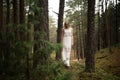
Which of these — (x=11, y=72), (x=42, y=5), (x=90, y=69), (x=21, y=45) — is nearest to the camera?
(x=21, y=45)

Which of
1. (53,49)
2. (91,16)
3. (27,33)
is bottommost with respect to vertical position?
(53,49)

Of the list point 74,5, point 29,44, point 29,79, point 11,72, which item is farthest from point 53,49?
point 74,5

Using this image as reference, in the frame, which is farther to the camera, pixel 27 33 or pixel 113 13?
pixel 113 13

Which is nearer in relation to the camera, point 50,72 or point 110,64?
point 50,72

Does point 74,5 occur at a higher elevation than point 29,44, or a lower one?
higher

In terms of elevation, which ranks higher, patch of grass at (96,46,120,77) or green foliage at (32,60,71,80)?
green foliage at (32,60,71,80)

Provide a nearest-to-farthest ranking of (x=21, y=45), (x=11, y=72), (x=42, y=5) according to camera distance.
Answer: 1. (x=21, y=45)
2. (x=11, y=72)
3. (x=42, y=5)

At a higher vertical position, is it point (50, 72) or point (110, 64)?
point (50, 72)

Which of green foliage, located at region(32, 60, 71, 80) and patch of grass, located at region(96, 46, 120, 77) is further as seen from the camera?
patch of grass, located at region(96, 46, 120, 77)

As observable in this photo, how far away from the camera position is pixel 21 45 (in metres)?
5.15

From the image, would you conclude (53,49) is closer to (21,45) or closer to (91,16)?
(21,45)

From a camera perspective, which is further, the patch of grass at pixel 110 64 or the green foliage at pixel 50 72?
the patch of grass at pixel 110 64

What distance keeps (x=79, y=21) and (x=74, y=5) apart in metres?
3.47

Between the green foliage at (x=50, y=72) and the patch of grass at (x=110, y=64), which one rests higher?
the green foliage at (x=50, y=72)
